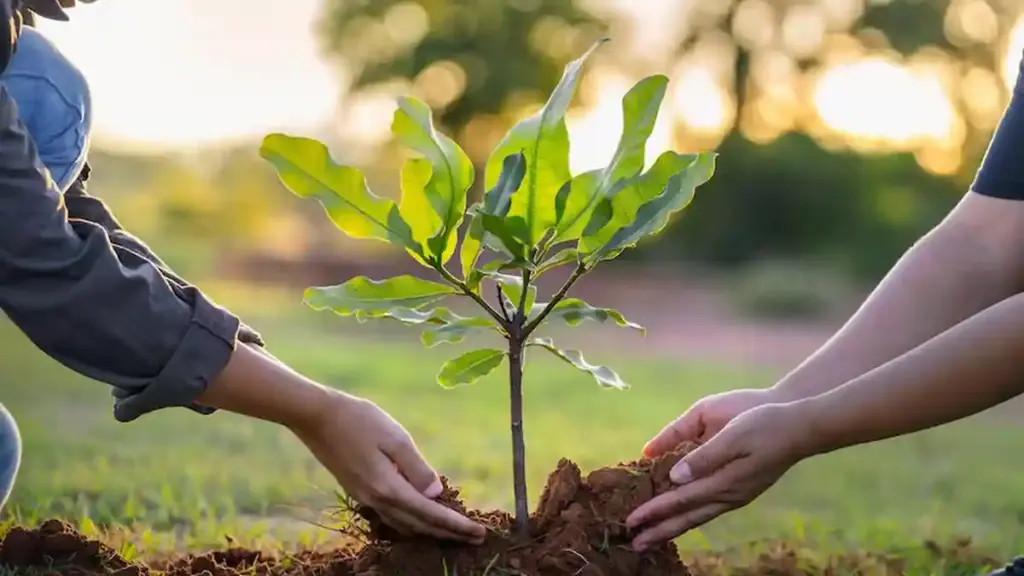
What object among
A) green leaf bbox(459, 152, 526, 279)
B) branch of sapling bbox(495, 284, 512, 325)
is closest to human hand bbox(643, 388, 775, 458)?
branch of sapling bbox(495, 284, 512, 325)

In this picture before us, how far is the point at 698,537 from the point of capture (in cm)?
194

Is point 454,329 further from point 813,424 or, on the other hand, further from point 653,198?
point 813,424

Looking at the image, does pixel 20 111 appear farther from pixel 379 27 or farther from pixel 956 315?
pixel 379 27

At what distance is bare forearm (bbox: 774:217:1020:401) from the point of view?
1442mm

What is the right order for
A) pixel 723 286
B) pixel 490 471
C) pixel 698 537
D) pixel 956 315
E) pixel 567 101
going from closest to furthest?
pixel 567 101 → pixel 956 315 → pixel 698 537 → pixel 490 471 → pixel 723 286

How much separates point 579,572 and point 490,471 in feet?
5.12

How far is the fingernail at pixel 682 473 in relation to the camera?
120cm

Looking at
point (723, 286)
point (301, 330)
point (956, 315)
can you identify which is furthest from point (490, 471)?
point (723, 286)

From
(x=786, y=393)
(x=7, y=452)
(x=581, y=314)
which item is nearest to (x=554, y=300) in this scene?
(x=581, y=314)

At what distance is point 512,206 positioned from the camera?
1207mm

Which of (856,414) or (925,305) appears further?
(925,305)

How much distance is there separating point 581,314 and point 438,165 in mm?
225

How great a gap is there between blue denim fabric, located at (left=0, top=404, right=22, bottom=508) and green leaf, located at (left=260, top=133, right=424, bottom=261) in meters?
0.60

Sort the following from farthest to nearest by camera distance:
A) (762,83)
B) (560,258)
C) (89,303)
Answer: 1. (762,83)
2. (560,258)
3. (89,303)
